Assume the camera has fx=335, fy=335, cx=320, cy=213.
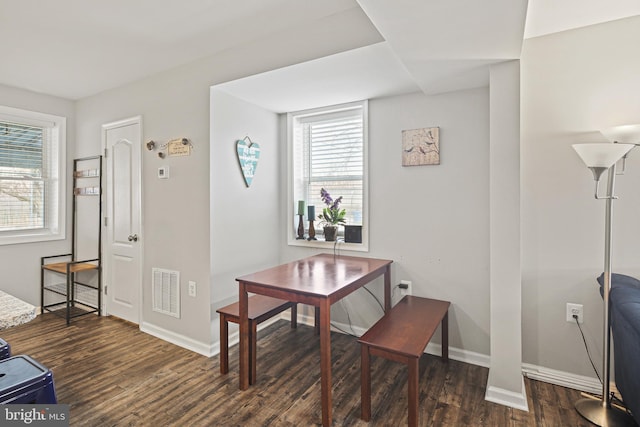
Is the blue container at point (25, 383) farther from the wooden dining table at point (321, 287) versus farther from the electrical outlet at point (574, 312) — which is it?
the electrical outlet at point (574, 312)

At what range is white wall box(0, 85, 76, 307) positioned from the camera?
347 cm

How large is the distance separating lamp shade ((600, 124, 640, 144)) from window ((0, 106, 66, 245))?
16.6 ft

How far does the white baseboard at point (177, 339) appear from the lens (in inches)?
110

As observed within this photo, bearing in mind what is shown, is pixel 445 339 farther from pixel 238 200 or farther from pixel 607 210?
pixel 238 200

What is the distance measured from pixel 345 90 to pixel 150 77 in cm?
188

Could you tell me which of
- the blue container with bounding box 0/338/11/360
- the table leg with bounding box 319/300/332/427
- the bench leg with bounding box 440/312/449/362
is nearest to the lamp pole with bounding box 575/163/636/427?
the bench leg with bounding box 440/312/449/362

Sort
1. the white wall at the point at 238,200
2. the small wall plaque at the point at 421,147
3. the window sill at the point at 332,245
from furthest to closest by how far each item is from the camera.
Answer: the window sill at the point at 332,245 → the white wall at the point at 238,200 → the small wall plaque at the point at 421,147

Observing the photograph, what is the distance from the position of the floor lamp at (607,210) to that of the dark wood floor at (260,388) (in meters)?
0.11

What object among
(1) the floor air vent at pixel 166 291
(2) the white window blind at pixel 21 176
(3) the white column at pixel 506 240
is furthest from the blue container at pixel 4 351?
(2) the white window blind at pixel 21 176

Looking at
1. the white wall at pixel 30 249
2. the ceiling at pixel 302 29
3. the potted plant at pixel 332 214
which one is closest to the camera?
the ceiling at pixel 302 29

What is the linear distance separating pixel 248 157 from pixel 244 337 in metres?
1.60

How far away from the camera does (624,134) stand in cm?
193

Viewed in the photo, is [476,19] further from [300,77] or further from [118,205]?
[118,205]

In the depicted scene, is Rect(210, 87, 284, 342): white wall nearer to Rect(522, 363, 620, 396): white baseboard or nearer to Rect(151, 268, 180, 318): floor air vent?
Rect(151, 268, 180, 318): floor air vent
